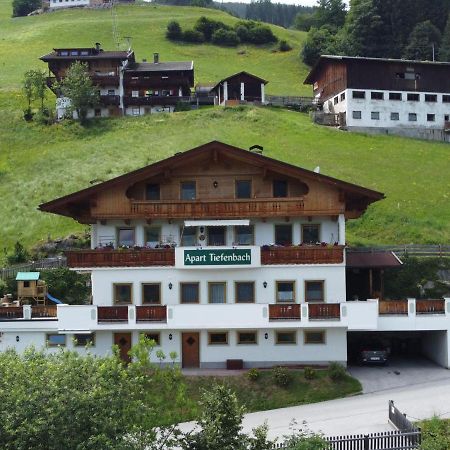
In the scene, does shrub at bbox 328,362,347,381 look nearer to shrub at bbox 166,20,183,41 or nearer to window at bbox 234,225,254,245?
window at bbox 234,225,254,245

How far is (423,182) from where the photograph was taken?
57.8 m

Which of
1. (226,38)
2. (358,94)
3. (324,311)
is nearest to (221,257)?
(324,311)

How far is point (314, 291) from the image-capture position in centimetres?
3344

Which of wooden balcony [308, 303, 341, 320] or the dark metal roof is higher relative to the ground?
the dark metal roof

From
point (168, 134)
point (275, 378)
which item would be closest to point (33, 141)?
point (168, 134)

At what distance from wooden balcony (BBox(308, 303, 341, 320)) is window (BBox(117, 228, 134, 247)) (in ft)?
29.0

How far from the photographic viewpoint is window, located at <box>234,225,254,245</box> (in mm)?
34688

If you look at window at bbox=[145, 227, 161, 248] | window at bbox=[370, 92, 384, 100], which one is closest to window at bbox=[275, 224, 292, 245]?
window at bbox=[145, 227, 161, 248]

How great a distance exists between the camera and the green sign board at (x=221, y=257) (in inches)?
1293

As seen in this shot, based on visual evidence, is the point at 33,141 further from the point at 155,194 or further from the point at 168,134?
the point at 155,194

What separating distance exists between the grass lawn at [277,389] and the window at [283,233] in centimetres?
624

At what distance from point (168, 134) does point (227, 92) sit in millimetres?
15150

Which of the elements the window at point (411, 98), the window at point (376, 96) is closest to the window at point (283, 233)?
the window at point (376, 96)

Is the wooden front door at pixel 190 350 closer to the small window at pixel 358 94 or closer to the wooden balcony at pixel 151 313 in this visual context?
the wooden balcony at pixel 151 313
